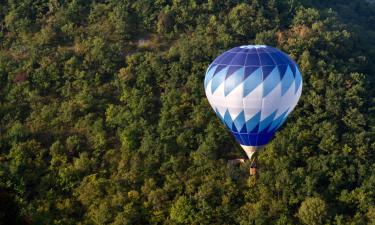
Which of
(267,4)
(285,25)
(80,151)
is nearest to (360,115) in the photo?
(285,25)

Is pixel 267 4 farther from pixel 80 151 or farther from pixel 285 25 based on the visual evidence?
pixel 80 151

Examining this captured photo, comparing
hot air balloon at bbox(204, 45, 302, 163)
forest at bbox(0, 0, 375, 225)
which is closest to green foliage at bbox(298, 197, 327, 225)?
forest at bbox(0, 0, 375, 225)

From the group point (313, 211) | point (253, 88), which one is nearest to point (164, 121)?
point (253, 88)

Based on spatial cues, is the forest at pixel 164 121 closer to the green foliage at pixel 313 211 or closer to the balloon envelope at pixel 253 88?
the green foliage at pixel 313 211

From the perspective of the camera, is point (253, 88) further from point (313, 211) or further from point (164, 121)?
point (164, 121)

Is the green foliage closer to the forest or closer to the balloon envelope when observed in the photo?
the forest

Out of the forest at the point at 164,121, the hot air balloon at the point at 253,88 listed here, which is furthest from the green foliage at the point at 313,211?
the hot air balloon at the point at 253,88

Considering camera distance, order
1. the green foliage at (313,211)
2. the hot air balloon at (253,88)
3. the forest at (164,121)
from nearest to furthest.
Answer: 1. the hot air balloon at (253,88)
2. the green foliage at (313,211)
3. the forest at (164,121)
